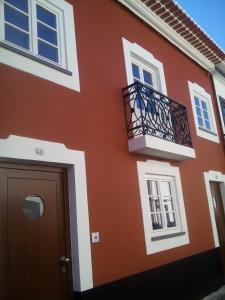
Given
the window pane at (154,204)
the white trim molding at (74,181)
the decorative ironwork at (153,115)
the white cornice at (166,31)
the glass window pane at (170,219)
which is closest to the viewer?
the white trim molding at (74,181)

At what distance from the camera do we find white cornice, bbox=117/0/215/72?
704 centimetres

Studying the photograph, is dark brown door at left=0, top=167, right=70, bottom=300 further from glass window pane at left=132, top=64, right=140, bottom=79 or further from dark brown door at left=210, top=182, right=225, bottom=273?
dark brown door at left=210, top=182, right=225, bottom=273

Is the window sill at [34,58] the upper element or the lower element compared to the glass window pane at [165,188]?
upper

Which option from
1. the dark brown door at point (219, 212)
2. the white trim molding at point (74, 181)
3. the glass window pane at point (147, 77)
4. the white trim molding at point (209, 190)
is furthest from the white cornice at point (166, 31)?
the white trim molding at point (74, 181)

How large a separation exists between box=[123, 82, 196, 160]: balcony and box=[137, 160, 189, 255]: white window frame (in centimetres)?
27

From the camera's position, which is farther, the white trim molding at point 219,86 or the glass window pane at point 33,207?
the white trim molding at point 219,86

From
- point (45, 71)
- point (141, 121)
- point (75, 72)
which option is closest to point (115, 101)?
point (141, 121)

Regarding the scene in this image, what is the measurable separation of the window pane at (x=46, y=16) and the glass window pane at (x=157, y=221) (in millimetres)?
3994

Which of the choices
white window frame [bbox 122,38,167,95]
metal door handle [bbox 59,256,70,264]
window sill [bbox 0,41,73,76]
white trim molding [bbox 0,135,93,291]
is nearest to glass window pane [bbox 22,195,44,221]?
white trim molding [bbox 0,135,93,291]

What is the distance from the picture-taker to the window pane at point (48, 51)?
473 centimetres

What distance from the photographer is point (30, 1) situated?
15.5 feet

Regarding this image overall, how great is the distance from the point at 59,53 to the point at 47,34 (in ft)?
1.18

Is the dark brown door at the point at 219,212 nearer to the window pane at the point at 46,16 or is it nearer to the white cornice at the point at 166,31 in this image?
the white cornice at the point at 166,31

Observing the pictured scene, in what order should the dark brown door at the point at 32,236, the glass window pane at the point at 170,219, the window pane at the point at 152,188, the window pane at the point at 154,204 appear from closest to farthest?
the dark brown door at the point at 32,236 → the window pane at the point at 154,204 → the window pane at the point at 152,188 → the glass window pane at the point at 170,219
